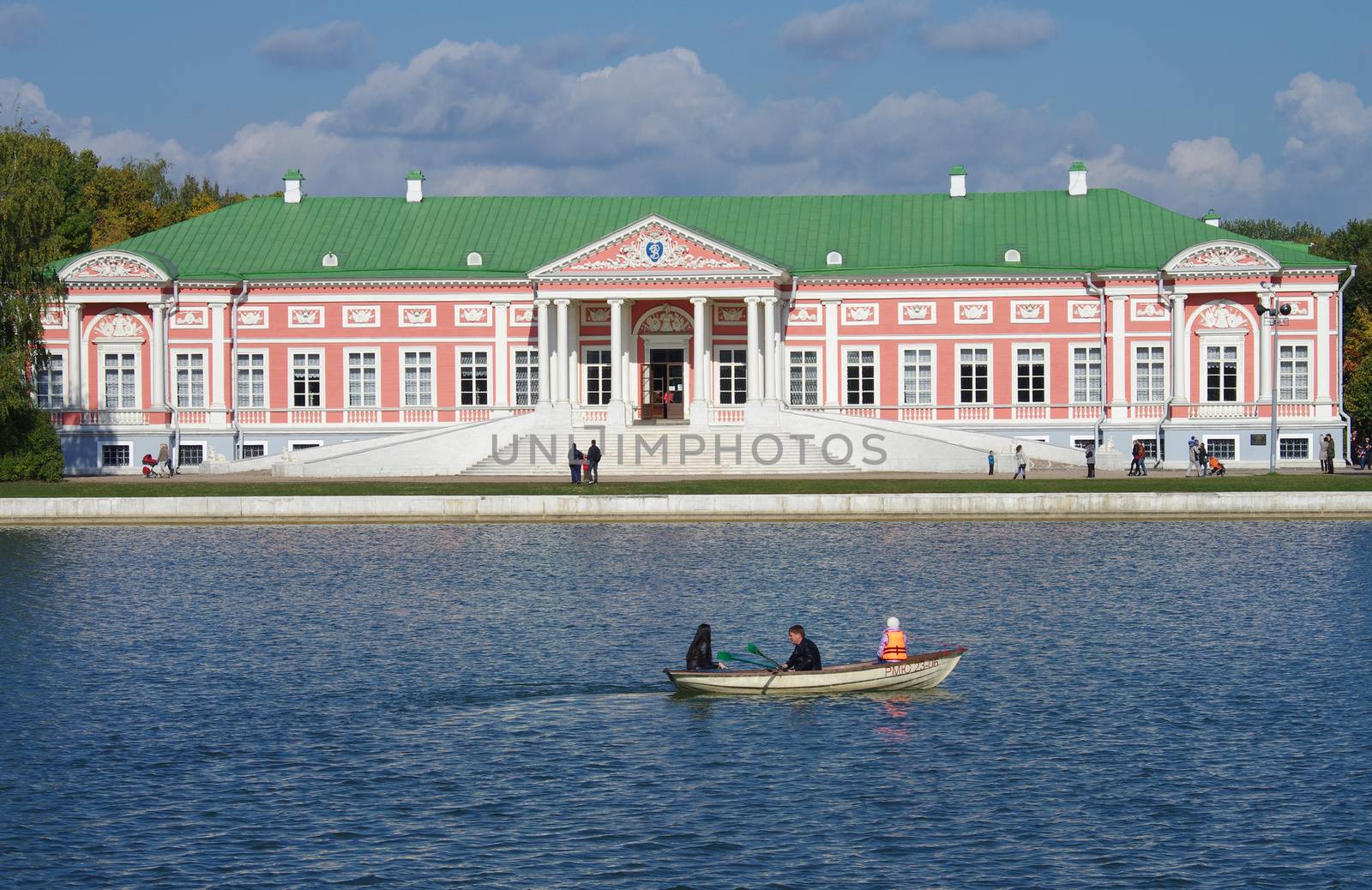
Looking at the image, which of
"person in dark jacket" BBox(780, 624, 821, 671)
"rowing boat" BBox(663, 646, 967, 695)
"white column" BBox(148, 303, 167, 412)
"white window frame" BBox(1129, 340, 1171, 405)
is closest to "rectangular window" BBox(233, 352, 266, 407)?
"white column" BBox(148, 303, 167, 412)

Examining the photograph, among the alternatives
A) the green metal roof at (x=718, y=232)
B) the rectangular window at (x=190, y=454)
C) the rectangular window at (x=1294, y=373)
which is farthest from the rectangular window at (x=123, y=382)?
the rectangular window at (x=1294, y=373)

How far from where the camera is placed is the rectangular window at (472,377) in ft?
252

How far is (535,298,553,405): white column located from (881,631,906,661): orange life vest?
44709mm

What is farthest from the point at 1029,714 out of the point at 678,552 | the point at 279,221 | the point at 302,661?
the point at 279,221

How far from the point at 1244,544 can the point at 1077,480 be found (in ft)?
41.7

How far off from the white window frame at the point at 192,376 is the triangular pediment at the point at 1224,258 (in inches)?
1637

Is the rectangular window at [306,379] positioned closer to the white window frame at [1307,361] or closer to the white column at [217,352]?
the white column at [217,352]

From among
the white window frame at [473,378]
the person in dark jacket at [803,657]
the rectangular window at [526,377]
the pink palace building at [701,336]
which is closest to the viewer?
the person in dark jacket at [803,657]

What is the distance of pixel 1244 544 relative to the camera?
4891 cm

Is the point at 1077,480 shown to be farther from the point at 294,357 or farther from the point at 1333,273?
the point at 294,357

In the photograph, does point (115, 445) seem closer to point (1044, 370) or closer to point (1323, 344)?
point (1044, 370)

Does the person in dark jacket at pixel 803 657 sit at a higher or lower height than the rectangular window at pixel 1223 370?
lower

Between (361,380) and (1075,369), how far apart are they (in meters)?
31.2

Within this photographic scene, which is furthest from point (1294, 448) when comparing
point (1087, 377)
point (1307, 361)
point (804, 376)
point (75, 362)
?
point (75, 362)
